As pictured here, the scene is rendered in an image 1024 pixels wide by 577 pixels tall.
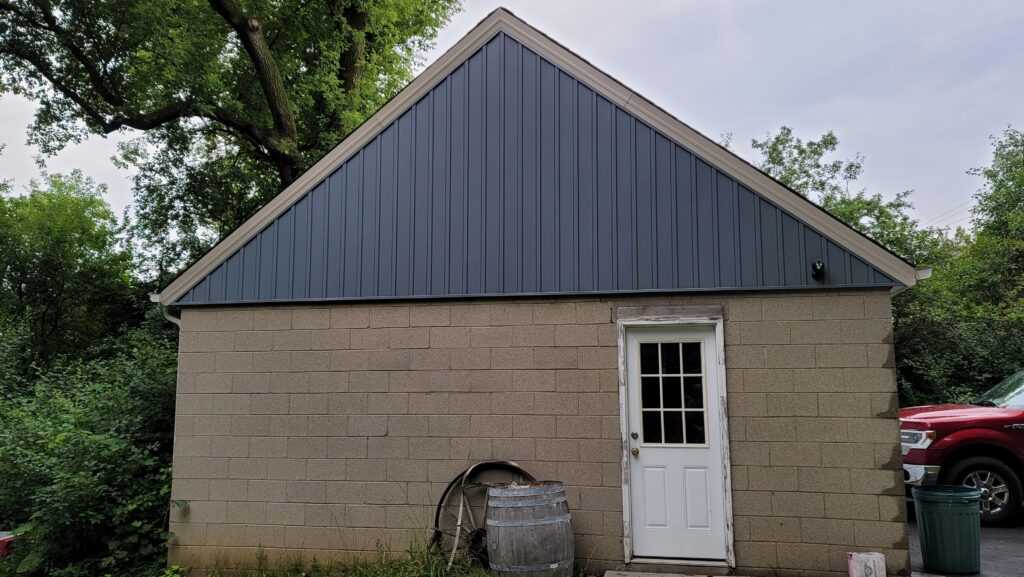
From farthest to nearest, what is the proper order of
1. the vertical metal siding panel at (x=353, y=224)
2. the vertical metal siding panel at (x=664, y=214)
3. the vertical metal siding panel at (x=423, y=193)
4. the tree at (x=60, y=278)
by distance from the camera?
the tree at (x=60, y=278) → the vertical metal siding panel at (x=353, y=224) → the vertical metal siding panel at (x=423, y=193) → the vertical metal siding panel at (x=664, y=214)

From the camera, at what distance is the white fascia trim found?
18.5ft

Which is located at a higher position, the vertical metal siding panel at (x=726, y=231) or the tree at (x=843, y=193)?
the tree at (x=843, y=193)

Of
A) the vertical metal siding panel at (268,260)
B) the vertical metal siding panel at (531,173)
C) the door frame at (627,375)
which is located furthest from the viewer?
the vertical metal siding panel at (268,260)

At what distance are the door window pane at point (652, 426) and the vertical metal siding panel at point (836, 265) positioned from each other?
1921 mm

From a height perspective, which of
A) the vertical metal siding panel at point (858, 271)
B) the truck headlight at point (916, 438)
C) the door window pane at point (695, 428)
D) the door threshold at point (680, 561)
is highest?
the vertical metal siding panel at point (858, 271)

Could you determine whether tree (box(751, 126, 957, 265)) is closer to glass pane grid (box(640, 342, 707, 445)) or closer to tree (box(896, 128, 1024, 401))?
tree (box(896, 128, 1024, 401))

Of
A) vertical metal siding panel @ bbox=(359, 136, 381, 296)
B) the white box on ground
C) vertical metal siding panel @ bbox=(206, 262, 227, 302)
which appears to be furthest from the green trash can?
vertical metal siding panel @ bbox=(206, 262, 227, 302)

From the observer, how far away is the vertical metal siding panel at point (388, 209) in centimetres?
644

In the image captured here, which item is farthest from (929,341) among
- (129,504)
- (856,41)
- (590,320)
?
(129,504)

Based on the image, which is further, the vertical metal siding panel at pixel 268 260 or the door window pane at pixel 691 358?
the vertical metal siding panel at pixel 268 260

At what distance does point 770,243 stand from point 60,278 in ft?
62.9

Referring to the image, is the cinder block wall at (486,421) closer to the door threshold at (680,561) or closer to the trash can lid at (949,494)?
the door threshold at (680,561)

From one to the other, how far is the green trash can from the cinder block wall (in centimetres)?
65

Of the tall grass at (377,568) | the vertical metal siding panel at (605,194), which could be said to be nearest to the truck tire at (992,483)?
the vertical metal siding panel at (605,194)
